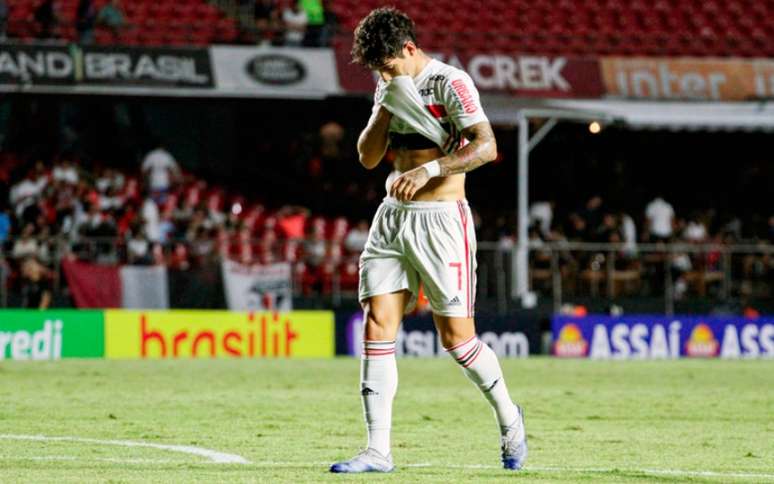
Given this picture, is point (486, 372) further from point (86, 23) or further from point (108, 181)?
point (86, 23)

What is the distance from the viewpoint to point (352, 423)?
1124cm

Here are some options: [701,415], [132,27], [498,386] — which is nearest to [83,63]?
[132,27]

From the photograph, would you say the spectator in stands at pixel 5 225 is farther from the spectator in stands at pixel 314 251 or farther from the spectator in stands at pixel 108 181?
the spectator in stands at pixel 314 251

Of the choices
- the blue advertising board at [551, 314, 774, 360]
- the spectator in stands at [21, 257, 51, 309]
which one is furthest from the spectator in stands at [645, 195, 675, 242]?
the spectator in stands at [21, 257, 51, 309]

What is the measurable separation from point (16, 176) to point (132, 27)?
3.00 metres

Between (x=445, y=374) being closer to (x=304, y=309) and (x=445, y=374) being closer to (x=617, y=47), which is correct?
(x=304, y=309)

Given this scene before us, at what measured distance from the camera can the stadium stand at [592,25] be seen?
28125mm

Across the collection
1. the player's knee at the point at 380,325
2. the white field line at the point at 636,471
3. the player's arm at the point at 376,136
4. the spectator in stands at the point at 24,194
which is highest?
the spectator in stands at the point at 24,194

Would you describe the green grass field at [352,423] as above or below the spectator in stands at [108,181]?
below

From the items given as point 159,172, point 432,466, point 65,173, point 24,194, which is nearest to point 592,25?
point 159,172

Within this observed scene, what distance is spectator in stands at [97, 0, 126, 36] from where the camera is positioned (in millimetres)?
25156

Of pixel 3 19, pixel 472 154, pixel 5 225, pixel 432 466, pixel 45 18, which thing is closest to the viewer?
pixel 472 154

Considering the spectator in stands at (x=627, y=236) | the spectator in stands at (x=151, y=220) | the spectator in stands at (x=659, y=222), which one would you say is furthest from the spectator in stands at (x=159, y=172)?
the spectator in stands at (x=659, y=222)

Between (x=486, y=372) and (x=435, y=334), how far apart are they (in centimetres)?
1481
